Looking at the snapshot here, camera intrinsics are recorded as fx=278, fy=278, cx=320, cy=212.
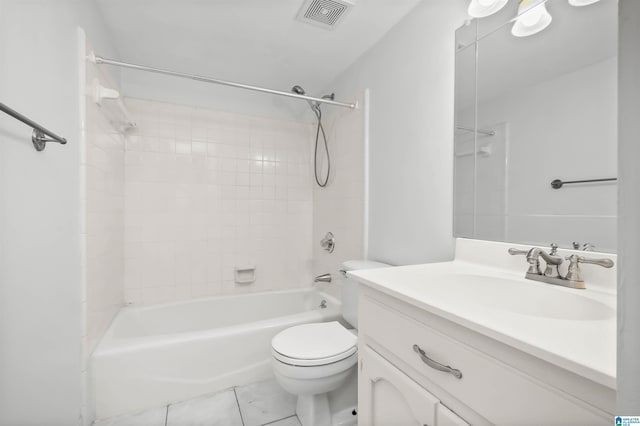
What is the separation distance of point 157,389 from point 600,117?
218 centimetres

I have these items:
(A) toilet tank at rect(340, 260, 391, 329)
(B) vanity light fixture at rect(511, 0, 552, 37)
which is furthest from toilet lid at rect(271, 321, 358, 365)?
(B) vanity light fixture at rect(511, 0, 552, 37)

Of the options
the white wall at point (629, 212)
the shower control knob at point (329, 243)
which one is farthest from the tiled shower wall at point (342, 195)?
the white wall at point (629, 212)

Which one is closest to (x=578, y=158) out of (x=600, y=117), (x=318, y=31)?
(x=600, y=117)

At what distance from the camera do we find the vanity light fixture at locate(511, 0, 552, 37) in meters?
0.97

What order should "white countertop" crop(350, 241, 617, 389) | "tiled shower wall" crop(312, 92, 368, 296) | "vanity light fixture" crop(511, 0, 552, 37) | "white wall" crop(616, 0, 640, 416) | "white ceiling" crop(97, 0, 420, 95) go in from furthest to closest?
"tiled shower wall" crop(312, 92, 368, 296)
"white ceiling" crop(97, 0, 420, 95)
"vanity light fixture" crop(511, 0, 552, 37)
"white countertop" crop(350, 241, 617, 389)
"white wall" crop(616, 0, 640, 416)

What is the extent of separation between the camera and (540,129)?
967mm

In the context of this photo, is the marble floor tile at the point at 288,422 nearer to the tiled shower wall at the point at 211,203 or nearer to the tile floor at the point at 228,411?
the tile floor at the point at 228,411

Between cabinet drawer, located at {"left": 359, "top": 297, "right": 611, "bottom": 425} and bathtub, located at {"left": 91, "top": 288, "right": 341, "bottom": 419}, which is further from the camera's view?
bathtub, located at {"left": 91, "top": 288, "right": 341, "bottom": 419}

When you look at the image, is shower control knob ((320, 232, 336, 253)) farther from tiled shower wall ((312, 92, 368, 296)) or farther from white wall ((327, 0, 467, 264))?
white wall ((327, 0, 467, 264))

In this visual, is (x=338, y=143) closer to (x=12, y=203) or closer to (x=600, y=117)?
(x=600, y=117)

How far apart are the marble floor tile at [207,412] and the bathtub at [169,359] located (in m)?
0.04

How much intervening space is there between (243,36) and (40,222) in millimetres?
1419

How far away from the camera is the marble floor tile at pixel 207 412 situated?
1385 millimetres

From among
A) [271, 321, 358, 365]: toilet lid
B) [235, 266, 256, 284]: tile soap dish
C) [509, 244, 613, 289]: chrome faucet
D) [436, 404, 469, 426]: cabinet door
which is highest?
[509, 244, 613, 289]: chrome faucet
